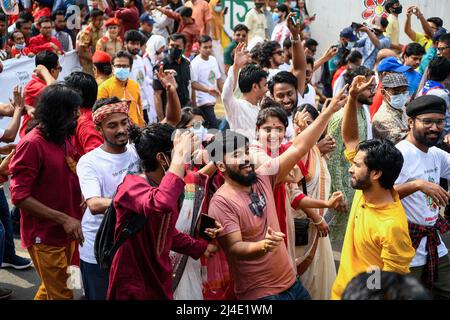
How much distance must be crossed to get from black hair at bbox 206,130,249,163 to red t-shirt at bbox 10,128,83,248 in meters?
1.01

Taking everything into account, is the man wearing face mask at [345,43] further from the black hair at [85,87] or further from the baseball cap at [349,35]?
the black hair at [85,87]

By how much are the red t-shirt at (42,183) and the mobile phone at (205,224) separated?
103 centimetres

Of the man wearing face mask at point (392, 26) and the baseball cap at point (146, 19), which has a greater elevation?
the baseball cap at point (146, 19)

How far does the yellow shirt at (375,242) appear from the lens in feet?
12.4

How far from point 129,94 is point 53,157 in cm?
313

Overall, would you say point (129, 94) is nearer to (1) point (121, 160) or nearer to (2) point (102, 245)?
(1) point (121, 160)

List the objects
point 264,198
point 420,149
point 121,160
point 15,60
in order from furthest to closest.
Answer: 1. point 15,60
2. point 420,149
3. point 121,160
4. point 264,198

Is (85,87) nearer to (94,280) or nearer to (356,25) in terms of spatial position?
(94,280)

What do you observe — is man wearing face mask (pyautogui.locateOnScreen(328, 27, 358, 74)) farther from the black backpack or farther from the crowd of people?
the black backpack

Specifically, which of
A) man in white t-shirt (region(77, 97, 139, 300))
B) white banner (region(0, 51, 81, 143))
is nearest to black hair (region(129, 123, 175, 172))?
man in white t-shirt (region(77, 97, 139, 300))

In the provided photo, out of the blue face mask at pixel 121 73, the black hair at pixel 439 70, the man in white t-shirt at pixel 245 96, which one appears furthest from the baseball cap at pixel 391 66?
the blue face mask at pixel 121 73

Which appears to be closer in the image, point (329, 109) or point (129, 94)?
point (329, 109)

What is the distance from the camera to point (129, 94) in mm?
7359

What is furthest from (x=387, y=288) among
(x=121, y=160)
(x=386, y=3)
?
(x=386, y=3)
